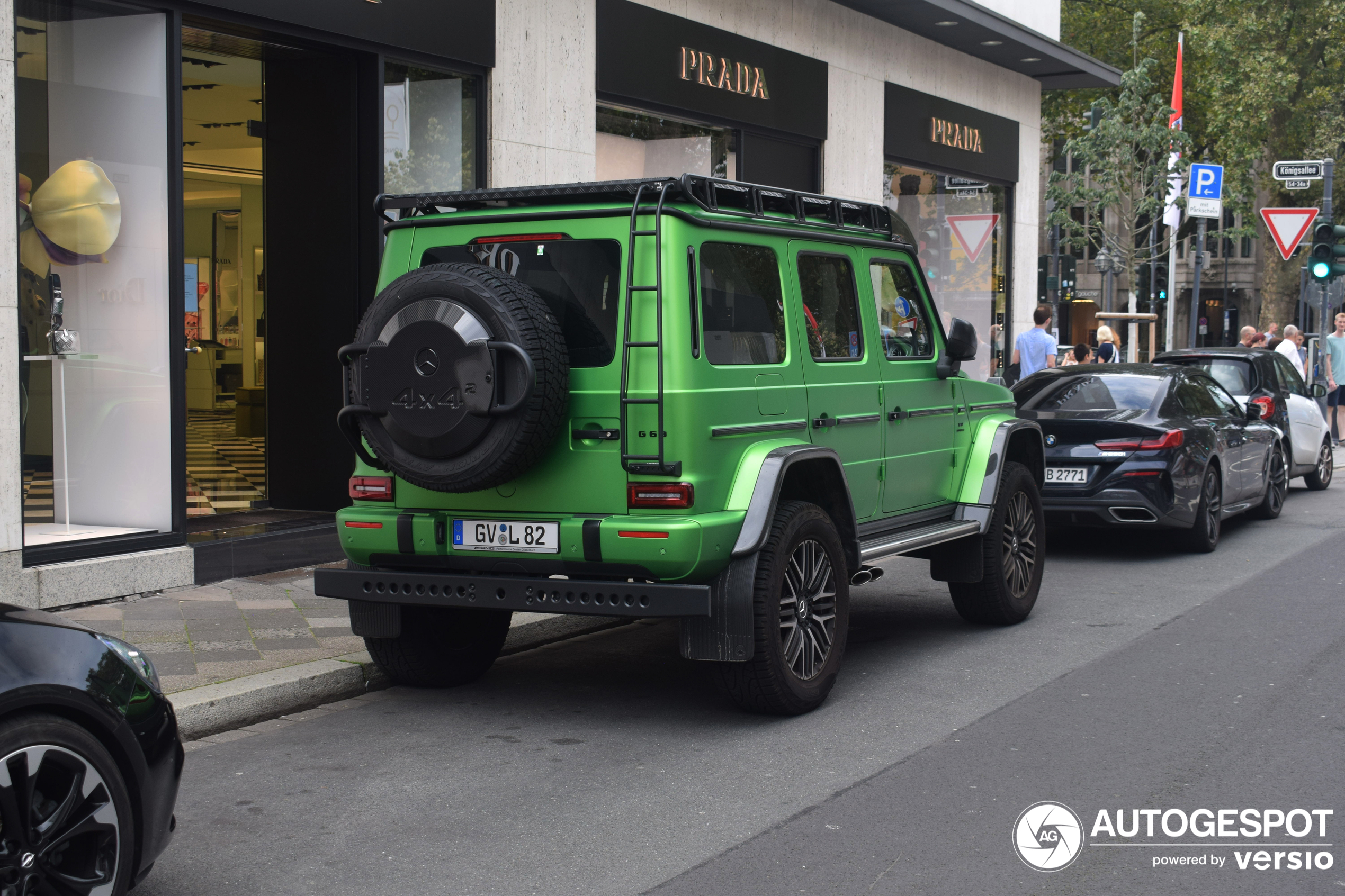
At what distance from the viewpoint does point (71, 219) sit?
28.3 feet

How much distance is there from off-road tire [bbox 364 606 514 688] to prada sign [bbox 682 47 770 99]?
7964mm

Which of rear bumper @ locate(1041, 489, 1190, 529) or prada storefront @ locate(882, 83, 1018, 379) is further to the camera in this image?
prada storefront @ locate(882, 83, 1018, 379)

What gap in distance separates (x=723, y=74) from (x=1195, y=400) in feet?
18.6

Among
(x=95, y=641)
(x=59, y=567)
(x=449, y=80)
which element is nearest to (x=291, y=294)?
(x=449, y=80)

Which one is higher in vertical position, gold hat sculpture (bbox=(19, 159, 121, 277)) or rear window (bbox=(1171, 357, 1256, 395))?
gold hat sculpture (bbox=(19, 159, 121, 277))

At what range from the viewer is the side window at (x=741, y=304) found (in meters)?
5.77

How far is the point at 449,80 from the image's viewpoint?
11055 millimetres

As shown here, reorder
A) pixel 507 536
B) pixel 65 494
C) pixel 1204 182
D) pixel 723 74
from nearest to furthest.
A: pixel 507 536 < pixel 65 494 < pixel 723 74 < pixel 1204 182

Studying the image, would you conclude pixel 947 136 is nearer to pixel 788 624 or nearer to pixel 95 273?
pixel 95 273

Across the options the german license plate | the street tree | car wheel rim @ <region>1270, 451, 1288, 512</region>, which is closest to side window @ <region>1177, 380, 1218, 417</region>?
car wheel rim @ <region>1270, 451, 1288, 512</region>

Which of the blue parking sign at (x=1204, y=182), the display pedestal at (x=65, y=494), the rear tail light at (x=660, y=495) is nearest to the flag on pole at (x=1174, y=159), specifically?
the blue parking sign at (x=1204, y=182)

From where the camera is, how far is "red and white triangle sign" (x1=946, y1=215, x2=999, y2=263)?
19.8 m

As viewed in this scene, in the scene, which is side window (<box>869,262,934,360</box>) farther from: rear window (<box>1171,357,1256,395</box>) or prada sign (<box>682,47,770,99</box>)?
rear window (<box>1171,357,1256,395</box>)

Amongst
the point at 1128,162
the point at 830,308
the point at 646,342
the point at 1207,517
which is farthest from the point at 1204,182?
the point at 646,342
